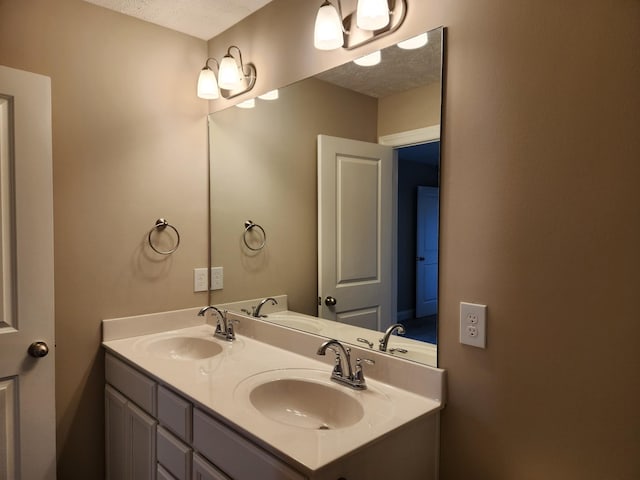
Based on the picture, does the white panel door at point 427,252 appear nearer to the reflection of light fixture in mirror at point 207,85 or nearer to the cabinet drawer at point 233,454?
the cabinet drawer at point 233,454

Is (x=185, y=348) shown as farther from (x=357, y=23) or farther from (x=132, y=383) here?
(x=357, y=23)

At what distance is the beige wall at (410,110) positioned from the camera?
1.28 m

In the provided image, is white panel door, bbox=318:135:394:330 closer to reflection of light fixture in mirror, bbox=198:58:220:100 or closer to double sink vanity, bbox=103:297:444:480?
double sink vanity, bbox=103:297:444:480

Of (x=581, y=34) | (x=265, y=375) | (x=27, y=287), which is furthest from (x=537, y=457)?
(x=27, y=287)

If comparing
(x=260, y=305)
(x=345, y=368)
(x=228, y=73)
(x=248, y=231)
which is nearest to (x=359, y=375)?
(x=345, y=368)

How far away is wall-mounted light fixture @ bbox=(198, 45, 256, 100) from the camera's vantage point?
195 cm

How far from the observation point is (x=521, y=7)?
1.08 metres

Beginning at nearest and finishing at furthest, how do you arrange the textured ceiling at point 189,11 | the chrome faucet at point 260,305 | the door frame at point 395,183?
the door frame at point 395,183 → the textured ceiling at point 189,11 → the chrome faucet at point 260,305

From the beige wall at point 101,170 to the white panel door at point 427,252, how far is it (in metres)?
1.24

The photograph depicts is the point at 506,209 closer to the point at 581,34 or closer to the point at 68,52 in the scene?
the point at 581,34

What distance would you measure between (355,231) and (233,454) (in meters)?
0.83

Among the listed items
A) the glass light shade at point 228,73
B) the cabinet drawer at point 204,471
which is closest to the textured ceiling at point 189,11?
the glass light shade at point 228,73

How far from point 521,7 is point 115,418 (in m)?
2.06

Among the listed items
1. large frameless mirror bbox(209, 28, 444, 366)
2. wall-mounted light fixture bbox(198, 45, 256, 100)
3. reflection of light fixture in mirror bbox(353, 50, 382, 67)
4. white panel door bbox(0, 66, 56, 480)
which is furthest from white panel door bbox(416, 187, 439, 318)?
white panel door bbox(0, 66, 56, 480)
